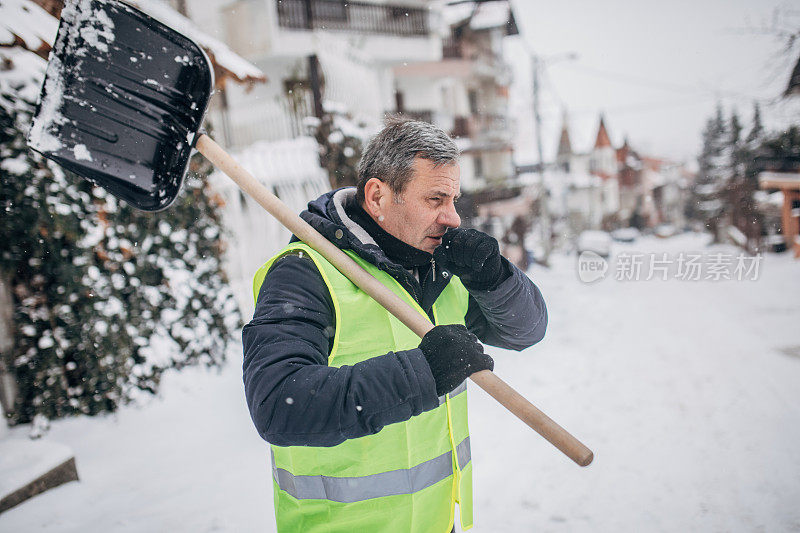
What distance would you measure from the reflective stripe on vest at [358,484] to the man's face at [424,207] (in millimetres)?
651

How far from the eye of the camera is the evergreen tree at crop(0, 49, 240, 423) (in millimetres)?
3439

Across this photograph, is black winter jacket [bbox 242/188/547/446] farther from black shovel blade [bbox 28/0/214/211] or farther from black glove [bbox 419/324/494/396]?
black shovel blade [bbox 28/0/214/211]

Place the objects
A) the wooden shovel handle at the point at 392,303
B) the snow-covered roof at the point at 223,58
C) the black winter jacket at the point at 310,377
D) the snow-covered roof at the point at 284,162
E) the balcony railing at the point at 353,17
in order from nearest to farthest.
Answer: the black winter jacket at the point at 310,377
the wooden shovel handle at the point at 392,303
the snow-covered roof at the point at 223,58
the snow-covered roof at the point at 284,162
the balcony railing at the point at 353,17

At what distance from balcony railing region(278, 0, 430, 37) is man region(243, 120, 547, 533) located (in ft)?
38.1

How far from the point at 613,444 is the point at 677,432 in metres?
0.56

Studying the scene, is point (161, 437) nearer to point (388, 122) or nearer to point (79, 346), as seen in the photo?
point (79, 346)

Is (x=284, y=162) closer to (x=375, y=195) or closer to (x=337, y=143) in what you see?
(x=337, y=143)

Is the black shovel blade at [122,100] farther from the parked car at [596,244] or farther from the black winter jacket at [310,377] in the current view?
the parked car at [596,244]

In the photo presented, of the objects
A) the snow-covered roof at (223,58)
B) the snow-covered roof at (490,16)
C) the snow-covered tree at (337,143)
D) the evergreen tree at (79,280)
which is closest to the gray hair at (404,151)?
the snow-covered roof at (223,58)

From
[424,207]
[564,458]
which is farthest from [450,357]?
[564,458]

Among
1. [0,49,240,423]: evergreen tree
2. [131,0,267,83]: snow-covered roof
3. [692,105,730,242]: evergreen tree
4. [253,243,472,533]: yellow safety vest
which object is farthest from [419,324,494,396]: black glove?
[692,105,730,242]: evergreen tree

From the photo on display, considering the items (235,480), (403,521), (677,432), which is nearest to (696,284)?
(677,432)

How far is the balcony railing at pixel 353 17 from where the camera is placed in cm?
1187

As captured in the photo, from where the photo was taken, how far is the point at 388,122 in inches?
62.7
